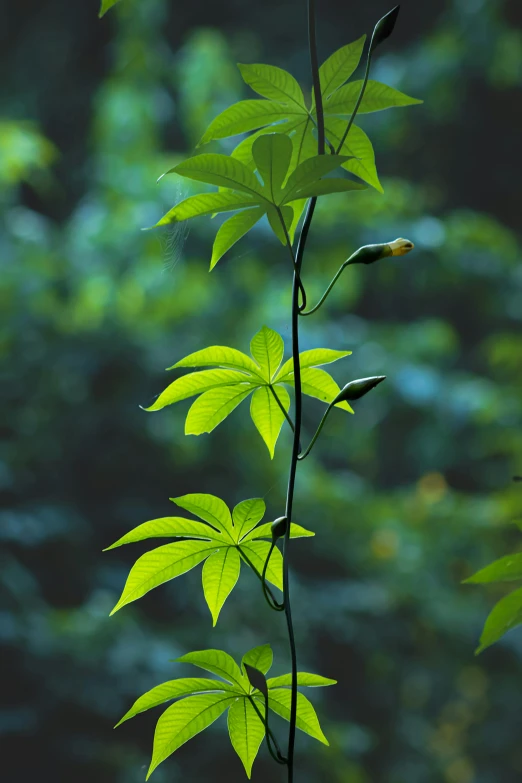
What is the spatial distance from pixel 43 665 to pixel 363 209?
1.50 metres

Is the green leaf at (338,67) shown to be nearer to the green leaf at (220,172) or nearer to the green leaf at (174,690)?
the green leaf at (220,172)

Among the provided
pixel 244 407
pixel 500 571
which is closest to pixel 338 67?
pixel 500 571

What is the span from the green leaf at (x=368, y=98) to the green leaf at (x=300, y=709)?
0.82 feet

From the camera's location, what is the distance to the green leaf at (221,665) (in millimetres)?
290

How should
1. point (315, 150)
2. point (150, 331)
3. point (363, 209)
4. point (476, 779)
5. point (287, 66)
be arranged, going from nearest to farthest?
point (315, 150)
point (150, 331)
point (363, 209)
point (476, 779)
point (287, 66)

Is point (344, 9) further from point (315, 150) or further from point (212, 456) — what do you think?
point (315, 150)

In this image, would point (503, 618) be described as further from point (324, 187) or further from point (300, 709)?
point (324, 187)

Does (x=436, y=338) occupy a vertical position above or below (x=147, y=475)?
above

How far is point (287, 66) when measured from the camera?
8.55ft

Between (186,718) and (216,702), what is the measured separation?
13 mm

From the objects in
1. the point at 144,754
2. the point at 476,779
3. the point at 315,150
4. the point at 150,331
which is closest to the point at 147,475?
the point at 150,331

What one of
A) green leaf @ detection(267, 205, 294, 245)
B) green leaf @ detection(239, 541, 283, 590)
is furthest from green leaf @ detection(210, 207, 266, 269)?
green leaf @ detection(239, 541, 283, 590)

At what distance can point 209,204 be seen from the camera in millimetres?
285

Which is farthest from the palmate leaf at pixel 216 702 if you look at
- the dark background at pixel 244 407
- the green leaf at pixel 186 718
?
the dark background at pixel 244 407
